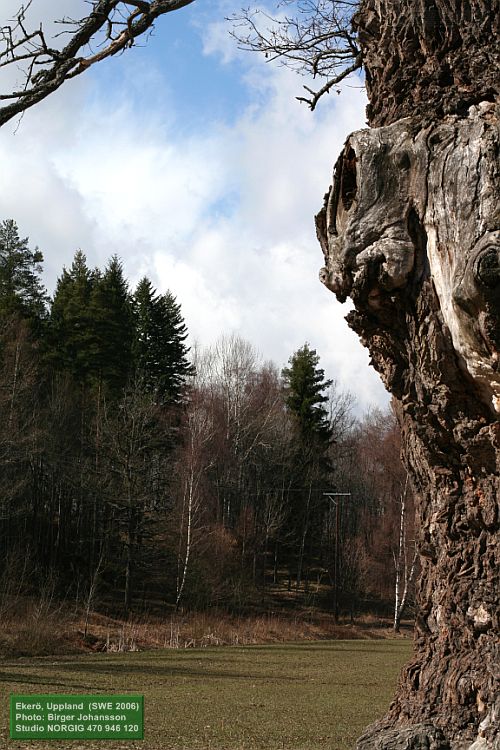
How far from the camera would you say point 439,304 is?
4223mm

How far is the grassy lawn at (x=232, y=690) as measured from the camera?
9.24 meters

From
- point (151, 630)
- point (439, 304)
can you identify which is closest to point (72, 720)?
point (439, 304)

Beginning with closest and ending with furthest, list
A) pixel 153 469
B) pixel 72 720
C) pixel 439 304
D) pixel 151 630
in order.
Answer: pixel 439 304, pixel 72 720, pixel 151 630, pixel 153 469

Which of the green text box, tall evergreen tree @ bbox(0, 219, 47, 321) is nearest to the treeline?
tall evergreen tree @ bbox(0, 219, 47, 321)

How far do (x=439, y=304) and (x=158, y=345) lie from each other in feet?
137

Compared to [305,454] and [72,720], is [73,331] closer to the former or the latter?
[305,454]

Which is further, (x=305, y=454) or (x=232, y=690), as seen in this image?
(x=305, y=454)

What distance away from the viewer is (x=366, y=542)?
51.4 m

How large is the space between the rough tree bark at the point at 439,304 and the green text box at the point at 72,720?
4.64 meters

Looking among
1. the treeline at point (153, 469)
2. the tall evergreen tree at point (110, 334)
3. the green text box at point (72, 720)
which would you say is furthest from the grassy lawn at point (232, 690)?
the tall evergreen tree at point (110, 334)

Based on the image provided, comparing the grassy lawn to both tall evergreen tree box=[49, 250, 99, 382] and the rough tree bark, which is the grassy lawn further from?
tall evergreen tree box=[49, 250, 99, 382]

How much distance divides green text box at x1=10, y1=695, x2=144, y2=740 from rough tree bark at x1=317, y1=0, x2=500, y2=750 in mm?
4639

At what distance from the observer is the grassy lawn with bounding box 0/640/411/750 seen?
924 centimetres

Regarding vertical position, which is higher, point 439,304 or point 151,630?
point 439,304
